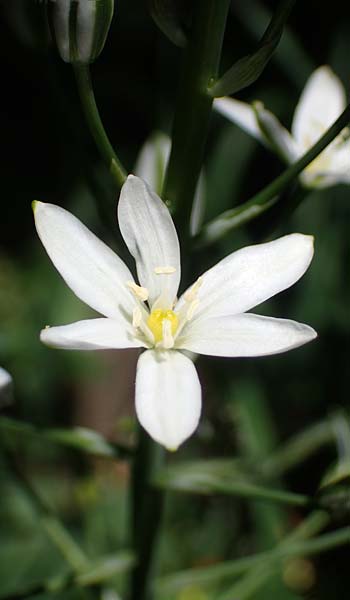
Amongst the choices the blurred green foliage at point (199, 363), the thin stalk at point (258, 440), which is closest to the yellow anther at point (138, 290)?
the blurred green foliage at point (199, 363)

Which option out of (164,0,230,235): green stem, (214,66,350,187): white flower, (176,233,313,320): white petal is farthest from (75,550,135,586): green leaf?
(214,66,350,187): white flower

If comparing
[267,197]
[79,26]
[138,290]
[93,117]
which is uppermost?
[79,26]

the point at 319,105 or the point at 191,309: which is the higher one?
the point at 319,105

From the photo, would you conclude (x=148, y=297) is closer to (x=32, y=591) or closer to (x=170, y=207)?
(x=170, y=207)

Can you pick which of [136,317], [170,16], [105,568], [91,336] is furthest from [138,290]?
[105,568]

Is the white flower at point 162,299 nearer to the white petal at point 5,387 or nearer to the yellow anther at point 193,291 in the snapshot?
the yellow anther at point 193,291

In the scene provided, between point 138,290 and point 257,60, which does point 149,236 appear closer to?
point 138,290
